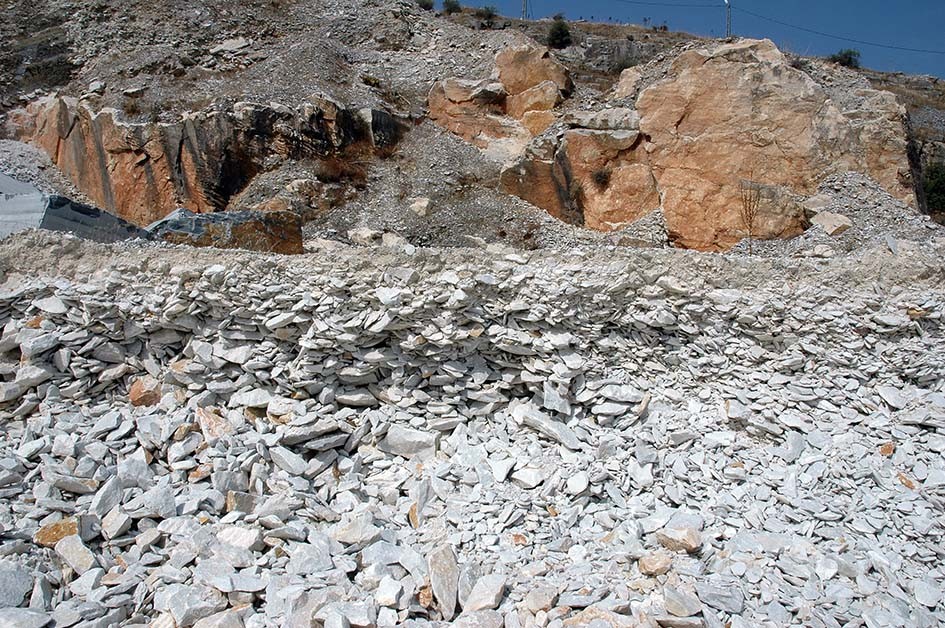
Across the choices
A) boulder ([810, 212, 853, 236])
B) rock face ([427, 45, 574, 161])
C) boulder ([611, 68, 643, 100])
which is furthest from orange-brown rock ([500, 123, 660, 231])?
boulder ([810, 212, 853, 236])

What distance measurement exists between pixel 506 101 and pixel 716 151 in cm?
665

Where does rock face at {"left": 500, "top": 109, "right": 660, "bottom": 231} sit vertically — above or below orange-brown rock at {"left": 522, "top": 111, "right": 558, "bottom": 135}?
below

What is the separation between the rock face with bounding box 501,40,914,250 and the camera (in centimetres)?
1101

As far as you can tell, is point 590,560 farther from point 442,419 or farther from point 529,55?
point 529,55

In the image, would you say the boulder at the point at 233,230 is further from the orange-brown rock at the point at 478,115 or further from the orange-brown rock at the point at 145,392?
the orange-brown rock at the point at 478,115

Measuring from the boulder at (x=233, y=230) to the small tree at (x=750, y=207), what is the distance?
30.2 ft

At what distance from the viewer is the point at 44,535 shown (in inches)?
163

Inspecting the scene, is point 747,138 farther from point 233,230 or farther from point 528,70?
point 233,230

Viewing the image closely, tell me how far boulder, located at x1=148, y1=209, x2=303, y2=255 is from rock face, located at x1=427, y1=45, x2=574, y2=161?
7850 mm

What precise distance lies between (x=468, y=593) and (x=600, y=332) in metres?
3.31

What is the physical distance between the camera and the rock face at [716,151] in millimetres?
11008

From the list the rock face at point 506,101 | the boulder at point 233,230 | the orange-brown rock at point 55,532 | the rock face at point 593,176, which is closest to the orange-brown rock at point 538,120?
the rock face at point 506,101

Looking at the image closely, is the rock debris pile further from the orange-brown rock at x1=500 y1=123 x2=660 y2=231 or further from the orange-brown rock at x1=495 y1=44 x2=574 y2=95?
the orange-brown rock at x1=495 y1=44 x2=574 y2=95

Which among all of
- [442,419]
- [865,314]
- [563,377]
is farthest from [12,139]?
[865,314]
